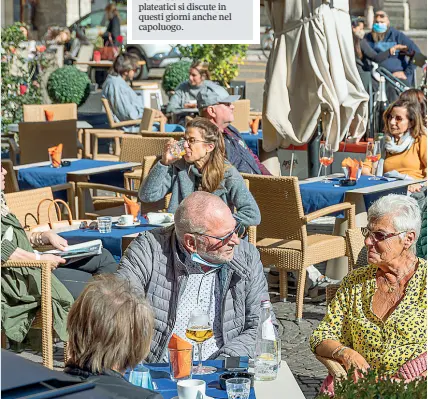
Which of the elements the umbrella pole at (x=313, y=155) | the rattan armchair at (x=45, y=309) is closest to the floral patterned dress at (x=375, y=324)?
the rattan armchair at (x=45, y=309)

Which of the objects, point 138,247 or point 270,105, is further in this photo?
point 270,105

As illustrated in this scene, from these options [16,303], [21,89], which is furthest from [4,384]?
[21,89]

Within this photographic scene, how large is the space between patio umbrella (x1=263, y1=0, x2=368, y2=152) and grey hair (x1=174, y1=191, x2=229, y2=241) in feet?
15.8

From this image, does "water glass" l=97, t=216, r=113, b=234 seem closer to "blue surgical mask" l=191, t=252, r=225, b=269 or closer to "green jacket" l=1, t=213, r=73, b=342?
"green jacket" l=1, t=213, r=73, b=342

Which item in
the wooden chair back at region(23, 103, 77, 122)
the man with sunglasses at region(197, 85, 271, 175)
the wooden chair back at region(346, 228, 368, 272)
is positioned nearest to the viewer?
the wooden chair back at region(346, 228, 368, 272)

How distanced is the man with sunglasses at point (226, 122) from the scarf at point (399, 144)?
3.22 ft

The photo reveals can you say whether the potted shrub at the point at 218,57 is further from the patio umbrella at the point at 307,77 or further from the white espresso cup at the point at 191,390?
the white espresso cup at the point at 191,390

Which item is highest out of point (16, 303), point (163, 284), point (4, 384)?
point (4, 384)

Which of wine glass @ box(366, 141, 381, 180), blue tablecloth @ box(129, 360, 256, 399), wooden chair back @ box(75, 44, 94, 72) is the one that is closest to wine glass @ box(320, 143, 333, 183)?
wine glass @ box(366, 141, 381, 180)

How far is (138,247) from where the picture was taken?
4270mm

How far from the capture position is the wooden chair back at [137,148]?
938 centimetres

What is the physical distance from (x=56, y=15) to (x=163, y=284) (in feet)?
95.0

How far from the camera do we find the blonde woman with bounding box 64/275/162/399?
115 inches

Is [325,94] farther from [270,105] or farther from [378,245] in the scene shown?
[378,245]
